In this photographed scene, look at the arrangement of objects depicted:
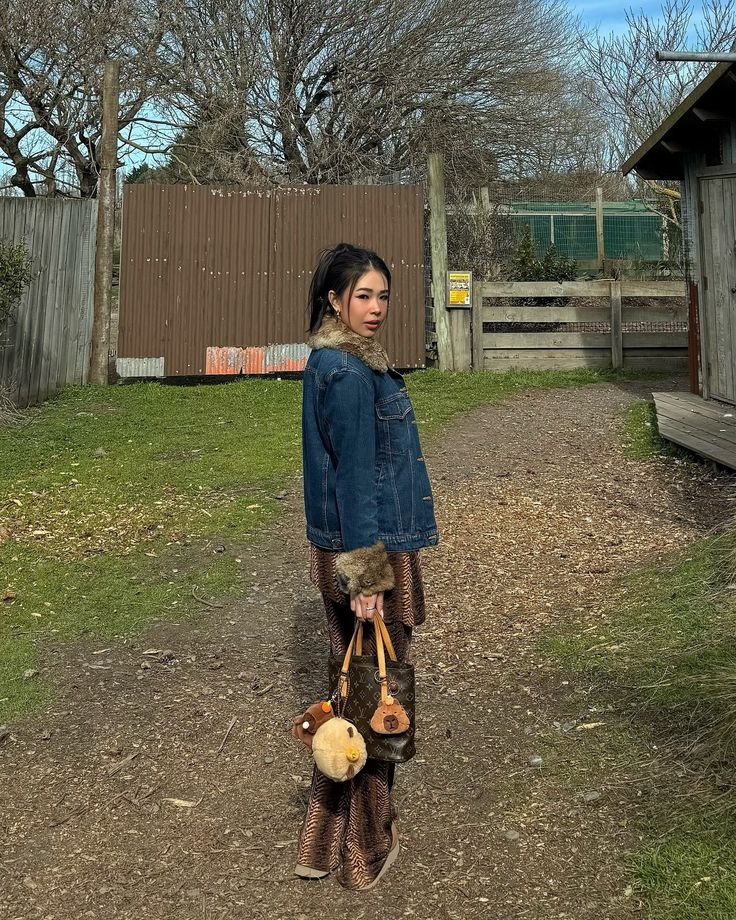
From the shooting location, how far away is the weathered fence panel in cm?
1226

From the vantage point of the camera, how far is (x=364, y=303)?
353cm

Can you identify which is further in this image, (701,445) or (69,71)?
(69,71)

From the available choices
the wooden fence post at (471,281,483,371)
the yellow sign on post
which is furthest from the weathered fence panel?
the wooden fence post at (471,281,483,371)

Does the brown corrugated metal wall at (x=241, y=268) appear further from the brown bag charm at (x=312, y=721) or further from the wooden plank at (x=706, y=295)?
the brown bag charm at (x=312, y=721)

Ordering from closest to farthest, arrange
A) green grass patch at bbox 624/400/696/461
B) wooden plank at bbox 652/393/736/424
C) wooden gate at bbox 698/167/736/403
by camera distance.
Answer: green grass patch at bbox 624/400/696/461 → wooden plank at bbox 652/393/736/424 → wooden gate at bbox 698/167/736/403

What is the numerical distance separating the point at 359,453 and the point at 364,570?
37cm

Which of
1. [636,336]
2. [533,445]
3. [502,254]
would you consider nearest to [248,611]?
[533,445]

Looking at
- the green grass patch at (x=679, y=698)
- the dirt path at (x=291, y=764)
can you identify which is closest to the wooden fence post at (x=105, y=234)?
the dirt path at (x=291, y=764)

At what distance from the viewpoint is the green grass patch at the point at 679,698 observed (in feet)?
11.2

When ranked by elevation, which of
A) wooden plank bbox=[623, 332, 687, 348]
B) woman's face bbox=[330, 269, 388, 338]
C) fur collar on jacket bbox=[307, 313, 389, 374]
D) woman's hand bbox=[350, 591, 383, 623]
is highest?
wooden plank bbox=[623, 332, 687, 348]

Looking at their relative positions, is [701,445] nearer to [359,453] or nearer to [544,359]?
[544,359]

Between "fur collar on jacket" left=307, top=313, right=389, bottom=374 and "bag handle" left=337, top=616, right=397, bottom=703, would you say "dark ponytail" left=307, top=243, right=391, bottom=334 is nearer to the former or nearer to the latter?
"fur collar on jacket" left=307, top=313, right=389, bottom=374

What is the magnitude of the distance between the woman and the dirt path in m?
0.18

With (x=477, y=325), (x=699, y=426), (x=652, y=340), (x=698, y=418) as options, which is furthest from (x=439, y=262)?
(x=699, y=426)
